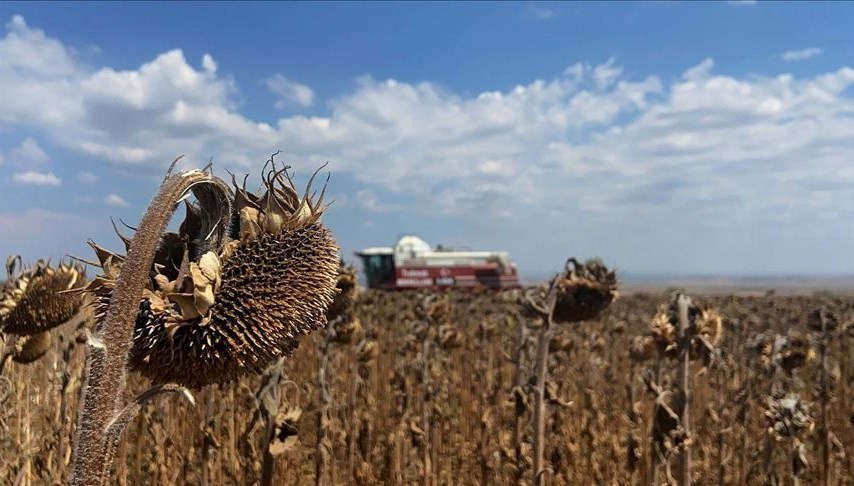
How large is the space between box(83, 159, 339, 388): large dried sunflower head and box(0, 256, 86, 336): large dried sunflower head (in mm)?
1977

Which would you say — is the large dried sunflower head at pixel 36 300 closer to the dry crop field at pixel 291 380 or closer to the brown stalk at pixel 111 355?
the dry crop field at pixel 291 380

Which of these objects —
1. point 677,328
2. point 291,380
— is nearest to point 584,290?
point 677,328

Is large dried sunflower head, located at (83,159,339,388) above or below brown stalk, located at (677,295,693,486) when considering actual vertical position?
above

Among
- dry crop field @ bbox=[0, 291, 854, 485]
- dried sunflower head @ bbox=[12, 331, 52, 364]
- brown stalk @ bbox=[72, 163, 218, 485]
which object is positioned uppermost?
brown stalk @ bbox=[72, 163, 218, 485]

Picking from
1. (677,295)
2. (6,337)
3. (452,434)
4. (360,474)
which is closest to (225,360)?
(6,337)

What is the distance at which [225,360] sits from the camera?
5.41 feet

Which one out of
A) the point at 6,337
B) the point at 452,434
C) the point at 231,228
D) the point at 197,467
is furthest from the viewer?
the point at 452,434

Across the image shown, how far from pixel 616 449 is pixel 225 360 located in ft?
18.6

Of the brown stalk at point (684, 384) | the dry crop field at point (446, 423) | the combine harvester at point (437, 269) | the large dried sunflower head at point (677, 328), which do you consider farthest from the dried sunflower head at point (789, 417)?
the combine harvester at point (437, 269)

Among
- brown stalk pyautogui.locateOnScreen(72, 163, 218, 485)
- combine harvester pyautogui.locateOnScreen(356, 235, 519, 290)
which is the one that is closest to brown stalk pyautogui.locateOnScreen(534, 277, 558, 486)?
brown stalk pyautogui.locateOnScreen(72, 163, 218, 485)

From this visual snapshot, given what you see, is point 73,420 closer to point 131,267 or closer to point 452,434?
point 131,267

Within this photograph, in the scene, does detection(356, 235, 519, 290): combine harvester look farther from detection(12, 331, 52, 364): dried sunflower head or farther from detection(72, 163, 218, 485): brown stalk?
detection(72, 163, 218, 485): brown stalk

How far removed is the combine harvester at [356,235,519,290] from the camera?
36.8 metres

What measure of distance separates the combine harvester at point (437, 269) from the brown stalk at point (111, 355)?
3394cm
